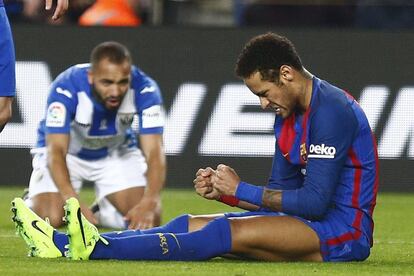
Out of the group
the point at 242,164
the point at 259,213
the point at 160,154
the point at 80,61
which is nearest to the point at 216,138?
the point at 242,164

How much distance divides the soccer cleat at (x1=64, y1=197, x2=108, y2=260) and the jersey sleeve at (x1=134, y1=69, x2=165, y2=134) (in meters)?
2.96

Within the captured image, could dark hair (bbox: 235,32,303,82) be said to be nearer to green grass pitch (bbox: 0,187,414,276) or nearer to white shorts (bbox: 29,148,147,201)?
green grass pitch (bbox: 0,187,414,276)

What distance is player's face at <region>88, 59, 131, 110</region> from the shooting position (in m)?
9.48

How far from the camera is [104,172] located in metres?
10.8

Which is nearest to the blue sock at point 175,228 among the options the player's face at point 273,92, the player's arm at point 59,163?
the player's face at point 273,92

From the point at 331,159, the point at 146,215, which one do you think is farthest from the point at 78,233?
the point at 146,215

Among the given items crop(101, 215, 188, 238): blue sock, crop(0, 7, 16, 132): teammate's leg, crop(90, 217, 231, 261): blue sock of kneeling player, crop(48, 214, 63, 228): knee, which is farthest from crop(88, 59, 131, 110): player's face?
crop(90, 217, 231, 261): blue sock of kneeling player

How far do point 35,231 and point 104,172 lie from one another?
382 cm

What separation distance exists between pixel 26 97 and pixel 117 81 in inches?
145

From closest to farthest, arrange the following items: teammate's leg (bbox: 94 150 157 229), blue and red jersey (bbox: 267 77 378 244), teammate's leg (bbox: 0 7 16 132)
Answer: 1. blue and red jersey (bbox: 267 77 378 244)
2. teammate's leg (bbox: 0 7 16 132)
3. teammate's leg (bbox: 94 150 157 229)

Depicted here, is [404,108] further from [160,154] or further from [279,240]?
[279,240]

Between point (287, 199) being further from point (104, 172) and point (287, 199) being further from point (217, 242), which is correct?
point (104, 172)

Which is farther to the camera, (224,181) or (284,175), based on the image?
(284,175)

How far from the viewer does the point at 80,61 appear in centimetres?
1321
